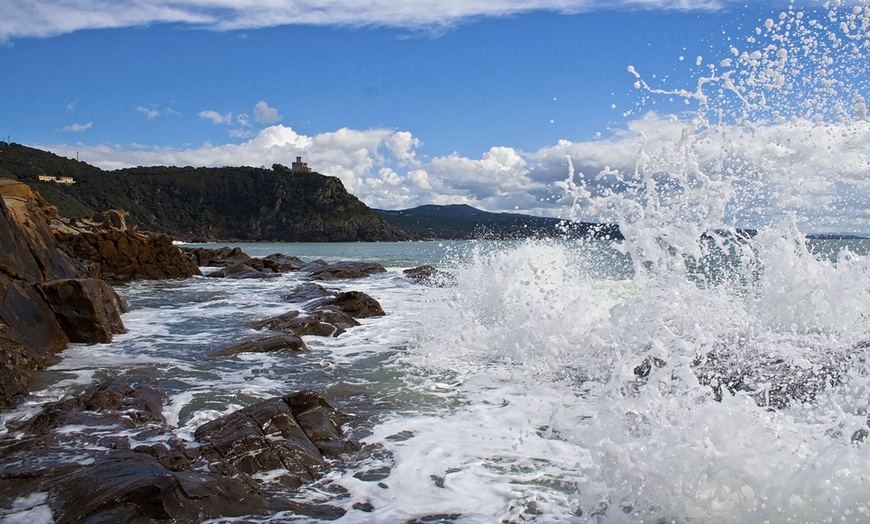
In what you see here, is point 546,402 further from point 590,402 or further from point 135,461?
point 135,461

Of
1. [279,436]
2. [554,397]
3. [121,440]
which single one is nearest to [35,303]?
[121,440]

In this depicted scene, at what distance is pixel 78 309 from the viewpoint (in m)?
9.50

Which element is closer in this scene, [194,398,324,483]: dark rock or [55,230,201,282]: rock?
[194,398,324,483]: dark rock

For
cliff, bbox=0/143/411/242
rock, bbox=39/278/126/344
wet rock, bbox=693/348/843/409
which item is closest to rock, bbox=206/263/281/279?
rock, bbox=39/278/126/344

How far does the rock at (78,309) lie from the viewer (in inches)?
365

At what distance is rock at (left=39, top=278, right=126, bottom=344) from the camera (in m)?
9.28

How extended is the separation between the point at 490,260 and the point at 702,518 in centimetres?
1194

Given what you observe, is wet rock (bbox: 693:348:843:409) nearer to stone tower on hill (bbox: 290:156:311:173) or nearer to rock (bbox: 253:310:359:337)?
rock (bbox: 253:310:359:337)

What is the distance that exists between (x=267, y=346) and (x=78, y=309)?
10.5 feet

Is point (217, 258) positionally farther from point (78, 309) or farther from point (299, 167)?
point (299, 167)

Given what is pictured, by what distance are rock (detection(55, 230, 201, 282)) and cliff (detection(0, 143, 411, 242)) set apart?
79917 mm

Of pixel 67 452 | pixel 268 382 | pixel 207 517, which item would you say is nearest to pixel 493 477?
pixel 207 517

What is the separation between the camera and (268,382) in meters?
7.30

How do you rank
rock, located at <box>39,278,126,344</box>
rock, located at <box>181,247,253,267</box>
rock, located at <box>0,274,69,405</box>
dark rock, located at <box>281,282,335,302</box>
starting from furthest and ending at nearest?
rock, located at <box>181,247,253,267</box>, dark rock, located at <box>281,282,335,302</box>, rock, located at <box>39,278,126,344</box>, rock, located at <box>0,274,69,405</box>
